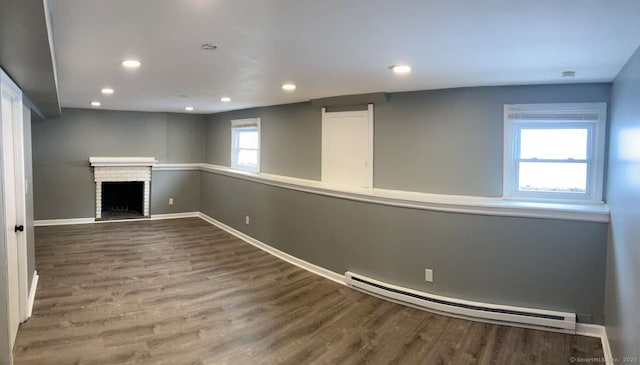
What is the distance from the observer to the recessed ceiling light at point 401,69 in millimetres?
2821

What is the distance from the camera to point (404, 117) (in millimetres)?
4109

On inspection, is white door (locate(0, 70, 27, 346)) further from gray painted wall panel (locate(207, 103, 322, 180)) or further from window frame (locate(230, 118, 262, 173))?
window frame (locate(230, 118, 262, 173))

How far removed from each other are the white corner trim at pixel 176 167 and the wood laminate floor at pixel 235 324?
9.85 ft

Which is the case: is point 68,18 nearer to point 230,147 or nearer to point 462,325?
point 462,325

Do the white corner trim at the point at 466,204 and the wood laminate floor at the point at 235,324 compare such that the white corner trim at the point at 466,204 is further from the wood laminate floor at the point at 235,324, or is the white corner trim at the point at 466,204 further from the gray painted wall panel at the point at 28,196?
the gray painted wall panel at the point at 28,196

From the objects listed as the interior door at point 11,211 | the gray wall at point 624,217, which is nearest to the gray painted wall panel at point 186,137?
the interior door at point 11,211

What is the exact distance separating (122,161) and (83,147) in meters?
0.71

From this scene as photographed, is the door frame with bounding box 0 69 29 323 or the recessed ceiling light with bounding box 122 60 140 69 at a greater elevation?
the recessed ceiling light with bounding box 122 60 140 69

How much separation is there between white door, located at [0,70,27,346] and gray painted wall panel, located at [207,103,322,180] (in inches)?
121

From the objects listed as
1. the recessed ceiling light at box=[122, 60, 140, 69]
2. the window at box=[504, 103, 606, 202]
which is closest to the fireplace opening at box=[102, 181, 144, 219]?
the recessed ceiling light at box=[122, 60, 140, 69]

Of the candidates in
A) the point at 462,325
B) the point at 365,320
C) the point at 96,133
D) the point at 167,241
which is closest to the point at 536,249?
the point at 462,325

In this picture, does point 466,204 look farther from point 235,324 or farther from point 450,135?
point 235,324

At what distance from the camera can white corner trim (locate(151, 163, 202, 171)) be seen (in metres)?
7.72

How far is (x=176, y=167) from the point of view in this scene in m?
7.88
